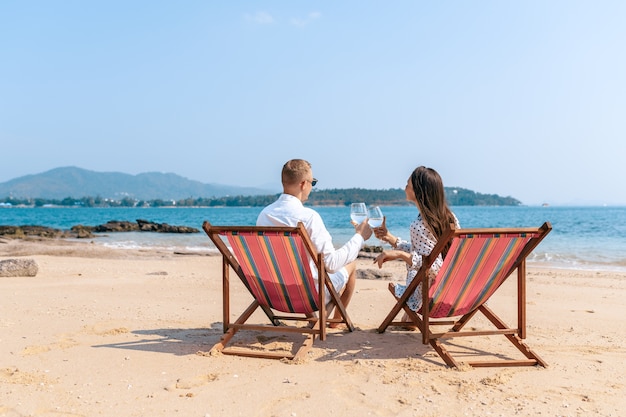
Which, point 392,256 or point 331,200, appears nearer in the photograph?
point 392,256

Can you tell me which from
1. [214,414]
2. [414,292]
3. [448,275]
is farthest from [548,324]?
[214,414]

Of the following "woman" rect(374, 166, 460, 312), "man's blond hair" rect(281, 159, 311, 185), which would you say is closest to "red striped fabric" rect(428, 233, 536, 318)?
"woman" rect(374, 166, 460, 312)

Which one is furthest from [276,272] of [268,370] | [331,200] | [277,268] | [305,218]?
[331,200]

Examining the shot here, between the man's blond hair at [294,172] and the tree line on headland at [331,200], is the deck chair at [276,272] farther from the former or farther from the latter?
the tree line on headland at [331,200]

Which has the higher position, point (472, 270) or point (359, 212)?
point (359, 212)

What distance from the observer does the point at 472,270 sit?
3.75 meters

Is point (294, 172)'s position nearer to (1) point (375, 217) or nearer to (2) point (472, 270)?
(1) point (375, 217)

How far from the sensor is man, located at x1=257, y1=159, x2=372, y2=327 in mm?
4035

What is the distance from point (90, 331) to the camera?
4785 mm

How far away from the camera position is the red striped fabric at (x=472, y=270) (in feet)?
11.8

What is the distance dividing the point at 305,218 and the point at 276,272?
0.44 m

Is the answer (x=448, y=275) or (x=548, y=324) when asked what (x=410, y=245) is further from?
(x=548, y=324)

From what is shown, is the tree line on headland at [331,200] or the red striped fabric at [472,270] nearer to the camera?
the red striped fabric at [472,270]

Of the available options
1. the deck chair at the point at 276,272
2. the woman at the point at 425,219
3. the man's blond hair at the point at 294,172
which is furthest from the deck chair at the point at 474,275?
the man's blond hair at the point at 294,172
